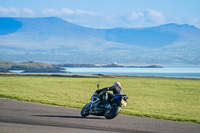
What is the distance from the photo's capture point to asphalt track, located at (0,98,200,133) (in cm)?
1351

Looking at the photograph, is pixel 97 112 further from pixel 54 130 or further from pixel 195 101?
pixel 195 101

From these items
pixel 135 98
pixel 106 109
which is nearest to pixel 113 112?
pixel 106 109

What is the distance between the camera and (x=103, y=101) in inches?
639

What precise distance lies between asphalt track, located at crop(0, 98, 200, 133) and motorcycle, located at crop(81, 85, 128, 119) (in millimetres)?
244

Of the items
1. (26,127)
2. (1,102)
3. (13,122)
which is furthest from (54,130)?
(1,102)

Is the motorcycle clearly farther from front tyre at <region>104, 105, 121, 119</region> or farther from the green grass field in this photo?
the green grass field

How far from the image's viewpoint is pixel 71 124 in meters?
14.7

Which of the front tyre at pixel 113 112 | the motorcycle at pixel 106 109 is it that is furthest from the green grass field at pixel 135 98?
the front tyre at pixel 113 112

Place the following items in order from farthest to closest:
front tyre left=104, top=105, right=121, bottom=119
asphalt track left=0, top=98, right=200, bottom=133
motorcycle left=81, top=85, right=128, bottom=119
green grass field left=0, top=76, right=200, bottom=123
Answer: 1. green grass field left=0, top=76, right=200, bottom=123
2. front tyre left=104, top=105, right=121, bottom=119
3. motorcycle left=81, top=85, right=128, bottom=119
4. asphalt track left=0, top=98, right=200, bottom=133

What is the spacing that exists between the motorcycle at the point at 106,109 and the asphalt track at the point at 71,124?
0.24m

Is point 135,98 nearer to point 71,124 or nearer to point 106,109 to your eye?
point 106,109

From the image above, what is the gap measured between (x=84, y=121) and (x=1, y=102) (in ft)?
23.9

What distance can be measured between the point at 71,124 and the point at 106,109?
2097mm

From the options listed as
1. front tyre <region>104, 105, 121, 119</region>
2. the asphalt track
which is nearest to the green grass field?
front tyre <region>104, 105, 121, 119</region>
